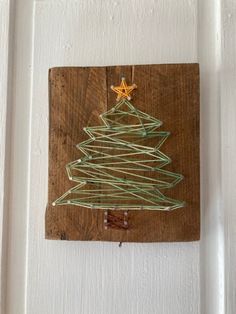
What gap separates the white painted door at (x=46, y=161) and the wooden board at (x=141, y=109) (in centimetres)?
4

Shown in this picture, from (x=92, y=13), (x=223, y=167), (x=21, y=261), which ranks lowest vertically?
(x=21, y=261)

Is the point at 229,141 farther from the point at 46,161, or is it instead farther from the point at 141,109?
the point at 46,161

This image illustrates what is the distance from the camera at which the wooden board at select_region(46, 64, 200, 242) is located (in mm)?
529

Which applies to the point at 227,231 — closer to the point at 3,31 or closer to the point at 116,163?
the point at 116,163

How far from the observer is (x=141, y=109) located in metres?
0.54

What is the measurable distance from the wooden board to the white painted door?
4cm

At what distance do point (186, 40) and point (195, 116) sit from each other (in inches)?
5.2

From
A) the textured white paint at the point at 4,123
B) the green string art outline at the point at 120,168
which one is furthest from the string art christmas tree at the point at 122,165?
the textured white paint at the point at 4,123

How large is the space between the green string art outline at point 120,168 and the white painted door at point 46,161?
8cm

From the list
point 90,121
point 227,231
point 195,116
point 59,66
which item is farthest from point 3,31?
point 227,231

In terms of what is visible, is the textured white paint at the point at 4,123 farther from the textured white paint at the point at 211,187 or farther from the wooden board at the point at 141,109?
the textured white paint at the point at 211,187

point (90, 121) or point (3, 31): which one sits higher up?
point (3, 31)

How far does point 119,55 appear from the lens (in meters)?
0.58

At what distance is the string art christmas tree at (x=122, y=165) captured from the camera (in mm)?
522
